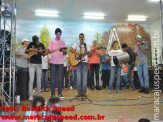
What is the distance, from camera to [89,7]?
852 centimetres

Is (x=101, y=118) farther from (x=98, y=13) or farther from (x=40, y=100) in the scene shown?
(x=98, y=13)

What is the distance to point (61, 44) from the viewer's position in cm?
425

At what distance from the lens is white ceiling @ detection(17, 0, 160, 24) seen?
7883 mm

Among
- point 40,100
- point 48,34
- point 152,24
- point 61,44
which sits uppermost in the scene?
point 152,24

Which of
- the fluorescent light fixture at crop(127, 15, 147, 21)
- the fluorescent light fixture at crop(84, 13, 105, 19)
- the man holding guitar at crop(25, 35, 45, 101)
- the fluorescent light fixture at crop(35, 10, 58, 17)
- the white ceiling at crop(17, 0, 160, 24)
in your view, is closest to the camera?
the man holding guitar at crop(25, 35, 45, 101)

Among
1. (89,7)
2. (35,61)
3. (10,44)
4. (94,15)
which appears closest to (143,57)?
(35,61)

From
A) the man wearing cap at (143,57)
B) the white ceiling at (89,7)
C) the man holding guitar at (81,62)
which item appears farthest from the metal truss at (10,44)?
the white ceiling at (89,7)

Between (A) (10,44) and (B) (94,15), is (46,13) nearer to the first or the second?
(B) (94,15)

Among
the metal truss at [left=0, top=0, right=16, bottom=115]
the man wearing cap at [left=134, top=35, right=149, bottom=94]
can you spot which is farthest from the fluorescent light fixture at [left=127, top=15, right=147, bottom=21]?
the metal truss at [left=0, top=0, right=16, bottom=115]

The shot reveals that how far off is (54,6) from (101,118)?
23.3 ft

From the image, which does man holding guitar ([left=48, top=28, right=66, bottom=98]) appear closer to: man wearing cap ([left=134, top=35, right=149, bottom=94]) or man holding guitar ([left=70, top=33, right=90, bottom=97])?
man holding guitar ([left=70, top=33, right=90, bottom=97])

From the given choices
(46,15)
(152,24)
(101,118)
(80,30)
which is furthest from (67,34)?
(101,118)

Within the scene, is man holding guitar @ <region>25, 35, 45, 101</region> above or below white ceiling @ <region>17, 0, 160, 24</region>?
below

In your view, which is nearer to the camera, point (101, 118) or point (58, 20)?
point (101, 118)
